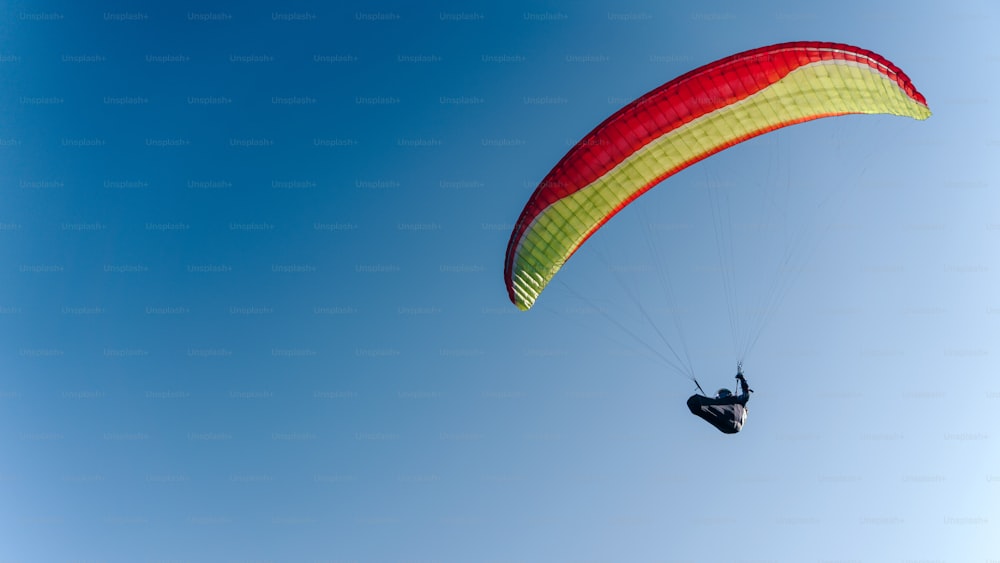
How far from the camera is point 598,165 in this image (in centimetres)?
1673

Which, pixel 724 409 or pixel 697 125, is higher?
pixel 697 125

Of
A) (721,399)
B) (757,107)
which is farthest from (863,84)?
(721,399)

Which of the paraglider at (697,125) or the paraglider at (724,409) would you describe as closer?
the paraglider at (697,125)

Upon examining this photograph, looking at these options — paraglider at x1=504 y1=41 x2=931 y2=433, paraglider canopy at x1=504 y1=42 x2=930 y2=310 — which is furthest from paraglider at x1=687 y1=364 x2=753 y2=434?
paraglider canopy at x1=504 y1=42 x2=930 y2=310

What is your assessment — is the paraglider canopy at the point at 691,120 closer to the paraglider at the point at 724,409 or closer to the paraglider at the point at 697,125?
the paraglider at the point at 697,125

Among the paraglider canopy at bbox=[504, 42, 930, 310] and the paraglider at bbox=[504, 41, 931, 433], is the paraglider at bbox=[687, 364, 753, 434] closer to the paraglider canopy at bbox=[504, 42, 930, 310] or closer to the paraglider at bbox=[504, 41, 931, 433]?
the paraglider at bbox=[504, 41, 931, 433]

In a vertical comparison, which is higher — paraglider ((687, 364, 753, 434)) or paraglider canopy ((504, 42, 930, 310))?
paraglider canopy ((504, 42, 930, 310))

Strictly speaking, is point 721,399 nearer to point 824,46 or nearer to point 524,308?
point 524,308

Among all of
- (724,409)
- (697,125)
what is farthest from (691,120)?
(724,409)

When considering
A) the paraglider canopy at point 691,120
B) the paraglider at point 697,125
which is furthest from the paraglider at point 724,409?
the paraglider canopy at point 691,120

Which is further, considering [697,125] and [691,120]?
[697,125]

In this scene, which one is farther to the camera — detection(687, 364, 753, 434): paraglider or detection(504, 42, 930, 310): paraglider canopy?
detection(687, 364, 753, 434): paraglider

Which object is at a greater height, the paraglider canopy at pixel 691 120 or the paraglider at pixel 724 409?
the paraglider canopy at pixel 691 120

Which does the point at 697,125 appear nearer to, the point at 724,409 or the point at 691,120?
the point at 691,120
